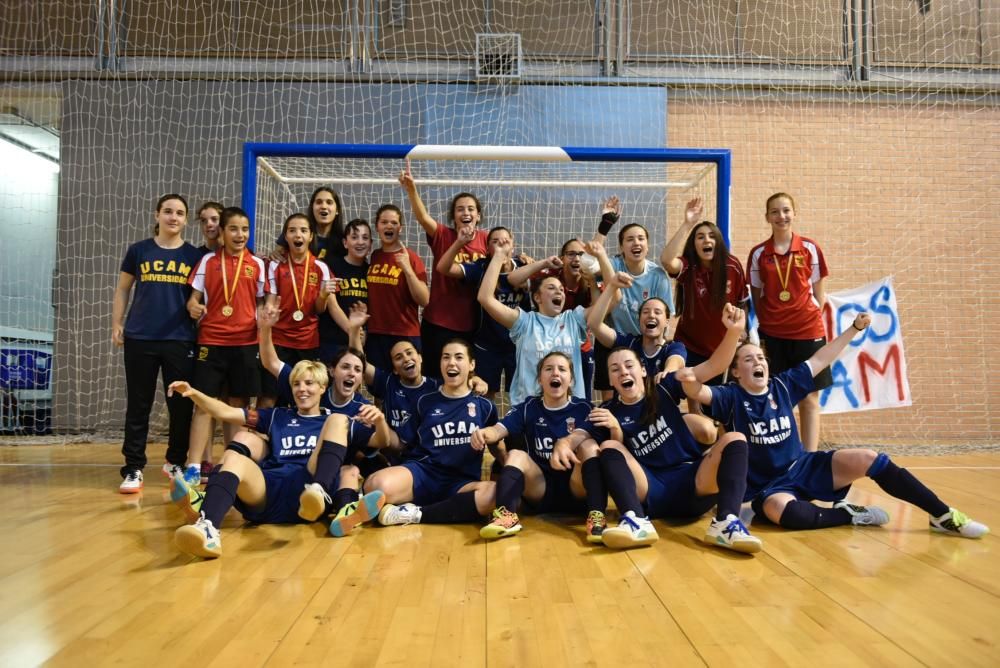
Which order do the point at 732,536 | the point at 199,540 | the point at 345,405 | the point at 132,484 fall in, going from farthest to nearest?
1. the point at 132,484
2. the point at 345,405
3. the point at 732,536
4. the point at 199,540

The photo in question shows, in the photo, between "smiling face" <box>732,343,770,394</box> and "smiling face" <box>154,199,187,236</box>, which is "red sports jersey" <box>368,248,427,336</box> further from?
"smiling face" <box>732,343,770,394</box>

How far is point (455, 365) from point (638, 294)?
115 cm

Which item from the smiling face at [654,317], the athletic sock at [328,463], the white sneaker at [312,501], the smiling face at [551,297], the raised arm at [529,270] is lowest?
the white sneaker at [312,501]

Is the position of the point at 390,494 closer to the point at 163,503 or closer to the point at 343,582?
the point at 343,582

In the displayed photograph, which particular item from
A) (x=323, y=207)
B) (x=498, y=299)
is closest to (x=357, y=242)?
(x=323, y=207)

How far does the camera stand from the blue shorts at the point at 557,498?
326 centimetres

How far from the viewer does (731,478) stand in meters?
2.77

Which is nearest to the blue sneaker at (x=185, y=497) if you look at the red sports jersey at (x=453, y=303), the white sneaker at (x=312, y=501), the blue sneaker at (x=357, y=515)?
the white sneaker at (x=312, y=501)

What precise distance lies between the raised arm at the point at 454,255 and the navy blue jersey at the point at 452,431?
88 cm

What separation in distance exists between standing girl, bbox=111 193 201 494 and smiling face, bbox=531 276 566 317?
6.26 ft

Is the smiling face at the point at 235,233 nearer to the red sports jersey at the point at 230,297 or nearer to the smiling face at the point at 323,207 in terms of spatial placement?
the red sports jersey at the point at 230,297

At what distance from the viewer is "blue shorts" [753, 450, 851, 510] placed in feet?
10.1

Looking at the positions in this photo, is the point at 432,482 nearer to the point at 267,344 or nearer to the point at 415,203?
the point at 267,344

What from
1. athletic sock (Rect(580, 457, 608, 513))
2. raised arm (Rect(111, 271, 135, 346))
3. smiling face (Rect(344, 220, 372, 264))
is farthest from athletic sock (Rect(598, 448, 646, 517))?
raised arm (Rect(111, 271, 135, 346))
